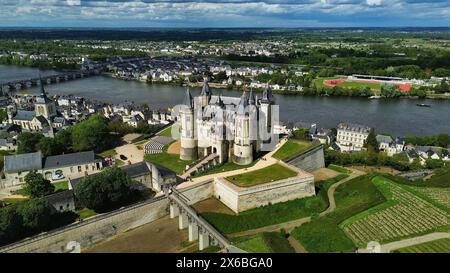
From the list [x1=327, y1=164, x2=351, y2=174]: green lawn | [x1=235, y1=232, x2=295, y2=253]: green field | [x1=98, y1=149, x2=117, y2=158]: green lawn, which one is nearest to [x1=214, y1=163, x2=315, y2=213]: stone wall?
[x1=235, y1=232, x2=295, y2=253]: green field

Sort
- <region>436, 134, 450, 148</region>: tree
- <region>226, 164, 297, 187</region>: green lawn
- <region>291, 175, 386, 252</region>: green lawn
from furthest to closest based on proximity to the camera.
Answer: <region>436, 134, 450, 148</region>: tree → <region>226, 164, 297, 187</region>: green lawn → <region>291, 175, 386, 252</region>: green lawn

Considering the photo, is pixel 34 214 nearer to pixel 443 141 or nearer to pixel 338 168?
pixel 338 168

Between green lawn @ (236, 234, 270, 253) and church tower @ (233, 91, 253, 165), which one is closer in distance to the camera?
green lawn @ (236, 234, 270, 253)

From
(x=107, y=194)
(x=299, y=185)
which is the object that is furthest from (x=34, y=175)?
(x=299, y=185)

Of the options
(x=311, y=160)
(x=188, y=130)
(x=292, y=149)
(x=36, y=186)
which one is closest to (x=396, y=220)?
(x=311, y=160)

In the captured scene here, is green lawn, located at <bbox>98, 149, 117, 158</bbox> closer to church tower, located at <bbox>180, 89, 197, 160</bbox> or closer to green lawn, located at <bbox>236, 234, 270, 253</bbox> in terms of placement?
church tower, located at <bbox>180, 89, 197, 160</bbox>

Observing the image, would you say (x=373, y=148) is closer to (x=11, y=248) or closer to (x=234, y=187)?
(x=234, y=187)
